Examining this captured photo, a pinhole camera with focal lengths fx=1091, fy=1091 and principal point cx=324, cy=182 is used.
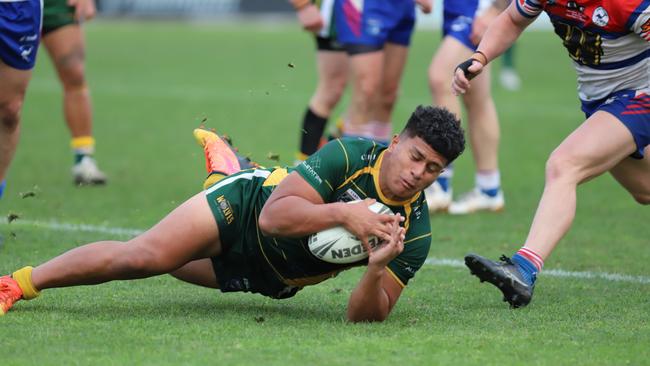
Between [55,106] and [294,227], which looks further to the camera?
[55,106]

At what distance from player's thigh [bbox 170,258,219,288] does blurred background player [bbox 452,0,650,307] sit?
1.25m

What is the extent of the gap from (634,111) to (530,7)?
78 centimetres

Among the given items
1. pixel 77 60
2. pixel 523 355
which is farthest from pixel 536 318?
pixel 77 60

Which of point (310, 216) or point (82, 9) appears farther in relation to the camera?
point (82, 9)

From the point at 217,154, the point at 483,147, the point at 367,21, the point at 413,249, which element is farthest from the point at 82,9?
the point at 413,249

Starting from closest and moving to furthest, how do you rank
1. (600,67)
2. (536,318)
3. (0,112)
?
1. (536,318)
2. (600,67)
3. (0,112)

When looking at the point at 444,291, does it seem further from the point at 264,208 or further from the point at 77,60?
the point at 77,60

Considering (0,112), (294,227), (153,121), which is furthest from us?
(153,121)

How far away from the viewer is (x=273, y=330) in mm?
4777

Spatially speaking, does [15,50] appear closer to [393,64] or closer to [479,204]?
[393,64]

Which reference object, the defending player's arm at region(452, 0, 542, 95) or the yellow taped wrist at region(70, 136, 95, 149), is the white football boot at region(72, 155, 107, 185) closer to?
the yellow taped wrist at region(70, 136, 95, 149)

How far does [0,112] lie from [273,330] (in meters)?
3.06

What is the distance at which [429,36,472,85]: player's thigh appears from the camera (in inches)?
328

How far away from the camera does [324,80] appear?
9711 mm
